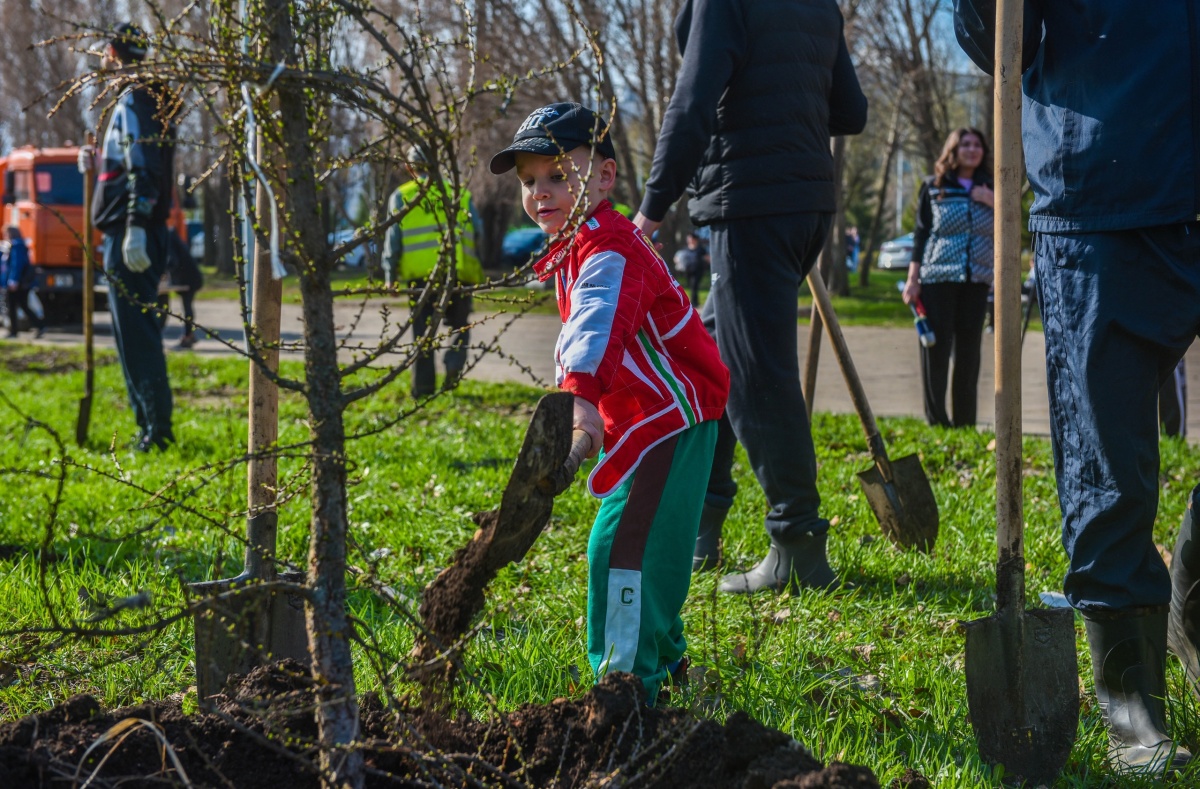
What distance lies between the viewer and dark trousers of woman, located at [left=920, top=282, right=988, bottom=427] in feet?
24.2

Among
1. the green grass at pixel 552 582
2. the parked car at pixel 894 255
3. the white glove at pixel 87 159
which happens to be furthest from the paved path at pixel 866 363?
the parked car at pixel 894 255

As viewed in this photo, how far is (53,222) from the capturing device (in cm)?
1716

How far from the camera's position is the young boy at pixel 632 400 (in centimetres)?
255

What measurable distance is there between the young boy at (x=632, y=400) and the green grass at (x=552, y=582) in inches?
8.7

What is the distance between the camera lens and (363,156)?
1.89 m

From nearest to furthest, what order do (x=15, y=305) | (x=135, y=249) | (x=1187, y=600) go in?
(x=1187, y=600), (x=135, y=249), (x=15, y=305)

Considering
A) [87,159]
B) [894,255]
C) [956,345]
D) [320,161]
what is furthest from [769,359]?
[894,255]

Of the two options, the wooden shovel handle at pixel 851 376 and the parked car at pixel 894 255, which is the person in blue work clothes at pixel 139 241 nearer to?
the wooden shovel handle at pixel 851 376

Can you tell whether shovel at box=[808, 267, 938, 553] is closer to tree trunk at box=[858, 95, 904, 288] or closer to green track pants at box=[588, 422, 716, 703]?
green track pants at box=[588, 422, 716, 703]

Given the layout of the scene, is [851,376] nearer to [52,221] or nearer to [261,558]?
[261,558]

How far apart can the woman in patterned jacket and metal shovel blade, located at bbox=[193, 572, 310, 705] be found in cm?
554

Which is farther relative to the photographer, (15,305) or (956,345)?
(15,305)

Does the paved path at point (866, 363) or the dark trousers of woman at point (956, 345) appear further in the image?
the paved path at point (866, 363)

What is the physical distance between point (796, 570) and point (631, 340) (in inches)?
58.5
